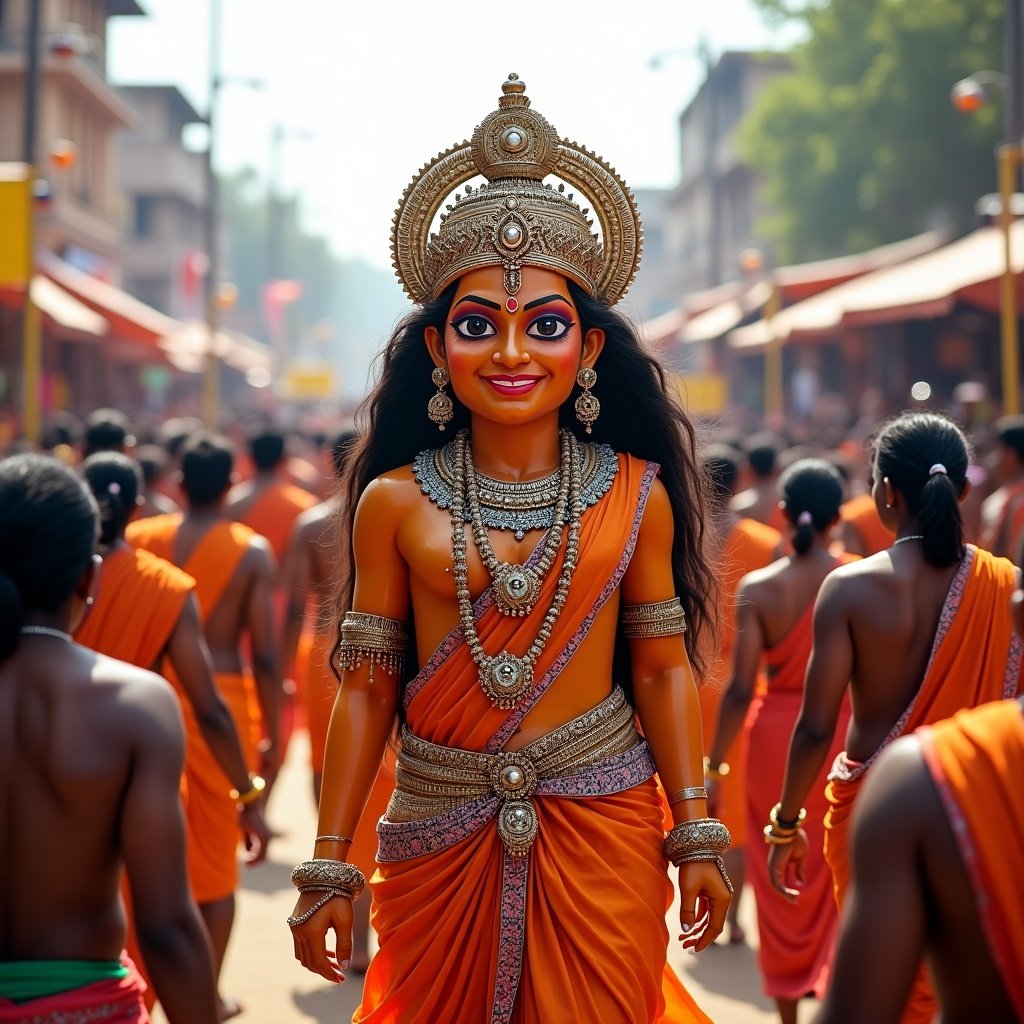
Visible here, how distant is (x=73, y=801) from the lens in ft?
9.31

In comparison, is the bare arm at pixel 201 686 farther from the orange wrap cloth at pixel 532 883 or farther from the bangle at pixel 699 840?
the bangle at pixel 699 840

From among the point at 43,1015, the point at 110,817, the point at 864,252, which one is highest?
the point at 864,252

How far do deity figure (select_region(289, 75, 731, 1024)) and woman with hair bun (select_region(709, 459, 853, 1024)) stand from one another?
6.75ft

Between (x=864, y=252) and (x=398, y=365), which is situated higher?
(x=864, y=252)

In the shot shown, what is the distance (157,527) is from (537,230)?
322cm

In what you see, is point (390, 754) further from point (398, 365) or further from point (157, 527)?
point (398, 365)

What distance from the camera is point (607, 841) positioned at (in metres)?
3.71

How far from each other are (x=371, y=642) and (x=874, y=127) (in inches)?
1258

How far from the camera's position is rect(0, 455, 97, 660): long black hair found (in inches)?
114

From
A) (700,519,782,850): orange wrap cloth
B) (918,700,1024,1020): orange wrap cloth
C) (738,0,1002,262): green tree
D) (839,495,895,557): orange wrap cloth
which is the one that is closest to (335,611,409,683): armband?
(918,700,1024,1020): orange wrap cloth

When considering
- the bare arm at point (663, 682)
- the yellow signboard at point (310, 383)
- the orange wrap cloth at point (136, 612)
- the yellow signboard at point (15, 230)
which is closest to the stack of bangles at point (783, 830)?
the bare arm at point (663, 682)

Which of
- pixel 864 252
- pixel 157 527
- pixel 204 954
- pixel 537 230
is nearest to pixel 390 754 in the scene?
pixel 157 527

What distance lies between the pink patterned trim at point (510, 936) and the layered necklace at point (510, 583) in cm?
37

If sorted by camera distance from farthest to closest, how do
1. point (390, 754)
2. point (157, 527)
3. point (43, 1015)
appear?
point (157, 527), point (390, 754), point (43, 1015)
